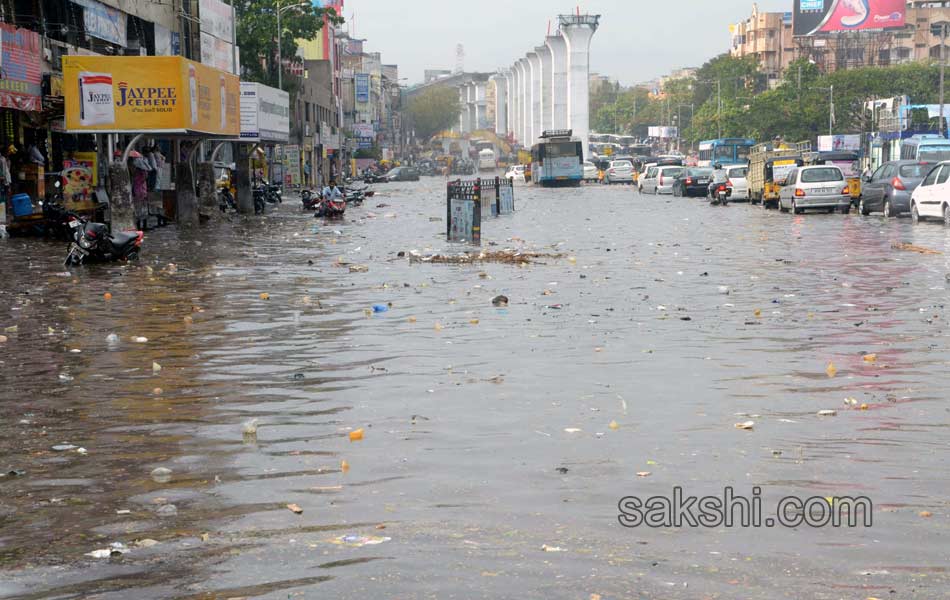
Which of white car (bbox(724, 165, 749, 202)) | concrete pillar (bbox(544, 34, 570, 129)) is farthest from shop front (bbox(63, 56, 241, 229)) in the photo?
concrete pillar (bbox(544, 34, 570, 129))

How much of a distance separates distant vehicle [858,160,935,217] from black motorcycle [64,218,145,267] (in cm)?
2124

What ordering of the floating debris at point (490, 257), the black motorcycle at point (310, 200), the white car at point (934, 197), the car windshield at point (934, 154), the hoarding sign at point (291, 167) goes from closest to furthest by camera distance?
1. the floating debris at point (490, 257)
2. the white car at point (934, 197)
3. the car windshield at point (934, 154)
4. the black motorcycle at point (310, 200)
5. the hoarding sign at point (291, 167)

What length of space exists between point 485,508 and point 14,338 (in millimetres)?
8055

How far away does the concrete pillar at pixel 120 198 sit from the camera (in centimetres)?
2903

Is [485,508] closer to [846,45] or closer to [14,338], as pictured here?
[14,338]

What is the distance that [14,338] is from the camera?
1284 cm

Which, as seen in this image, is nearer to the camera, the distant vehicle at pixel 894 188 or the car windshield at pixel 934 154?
the distant vehicle at pixel 894 188

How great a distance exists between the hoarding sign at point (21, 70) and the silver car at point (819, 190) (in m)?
21.4

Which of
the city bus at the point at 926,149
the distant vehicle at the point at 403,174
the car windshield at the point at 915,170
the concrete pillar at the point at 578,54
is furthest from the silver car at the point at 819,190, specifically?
the concrete pillar at the point at 578,54

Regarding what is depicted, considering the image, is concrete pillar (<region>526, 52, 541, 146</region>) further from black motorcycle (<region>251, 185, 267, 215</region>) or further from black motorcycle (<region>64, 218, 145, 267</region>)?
black motorcycle (<region>64, 218, 145, 267</region>)

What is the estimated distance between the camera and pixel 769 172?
45.1 m

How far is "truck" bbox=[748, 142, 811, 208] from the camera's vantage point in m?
43.8

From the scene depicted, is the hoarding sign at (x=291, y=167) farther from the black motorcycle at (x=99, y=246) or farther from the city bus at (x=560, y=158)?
the black motorcycle at (x=99, y=246)

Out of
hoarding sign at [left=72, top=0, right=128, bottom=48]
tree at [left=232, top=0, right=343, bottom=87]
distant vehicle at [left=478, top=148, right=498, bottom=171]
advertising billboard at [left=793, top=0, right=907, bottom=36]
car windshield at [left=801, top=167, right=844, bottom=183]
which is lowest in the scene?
distant vehicle at [left=478, top=148, right=498, bottom=171]
